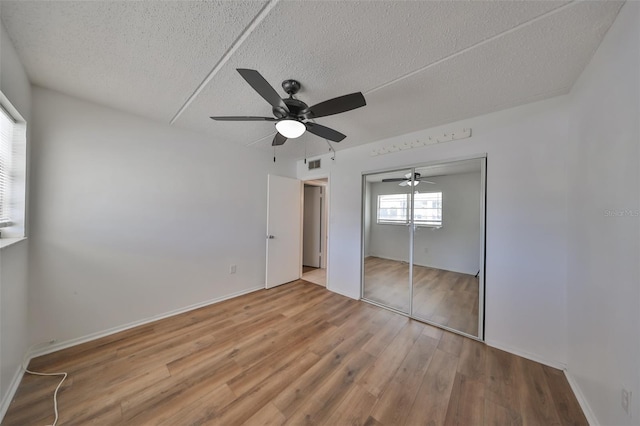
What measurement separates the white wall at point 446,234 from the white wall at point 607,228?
117 centimetres

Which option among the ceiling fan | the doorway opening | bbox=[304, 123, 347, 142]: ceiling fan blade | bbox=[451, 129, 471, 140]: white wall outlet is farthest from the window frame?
bbox=[451, 129, 471, 140]: white wall outlet

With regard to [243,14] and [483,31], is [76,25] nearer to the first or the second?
[243,14]

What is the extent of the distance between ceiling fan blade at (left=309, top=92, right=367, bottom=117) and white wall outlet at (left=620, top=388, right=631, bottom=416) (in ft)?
7.09

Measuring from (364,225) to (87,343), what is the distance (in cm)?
348

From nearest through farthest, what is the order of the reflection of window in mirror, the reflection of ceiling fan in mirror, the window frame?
the window frame < the reflection of ceiling fan in mirror < the reflection of window in mirror

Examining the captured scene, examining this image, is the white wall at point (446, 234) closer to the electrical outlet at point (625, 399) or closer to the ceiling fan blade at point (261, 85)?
the electrical outlet at point (625, 399)

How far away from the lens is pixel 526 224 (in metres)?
1.93

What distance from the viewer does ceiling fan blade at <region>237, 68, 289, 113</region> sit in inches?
47.5

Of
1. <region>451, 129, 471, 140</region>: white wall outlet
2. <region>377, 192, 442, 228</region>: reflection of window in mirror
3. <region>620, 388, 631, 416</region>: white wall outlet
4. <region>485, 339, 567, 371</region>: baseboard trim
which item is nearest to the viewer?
<region>620, 388, 631, 416</region>: white wall outlet

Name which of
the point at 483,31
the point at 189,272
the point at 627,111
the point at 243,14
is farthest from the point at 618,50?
the point at 189,272

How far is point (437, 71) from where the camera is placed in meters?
1.56

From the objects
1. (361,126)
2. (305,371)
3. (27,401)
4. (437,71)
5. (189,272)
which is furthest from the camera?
(189,272)

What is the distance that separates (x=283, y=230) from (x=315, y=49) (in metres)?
2.90

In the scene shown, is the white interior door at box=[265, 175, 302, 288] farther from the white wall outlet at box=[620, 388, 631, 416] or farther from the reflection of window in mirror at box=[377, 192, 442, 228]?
the white wall outlet at box=[620, 388, 631, 416]
